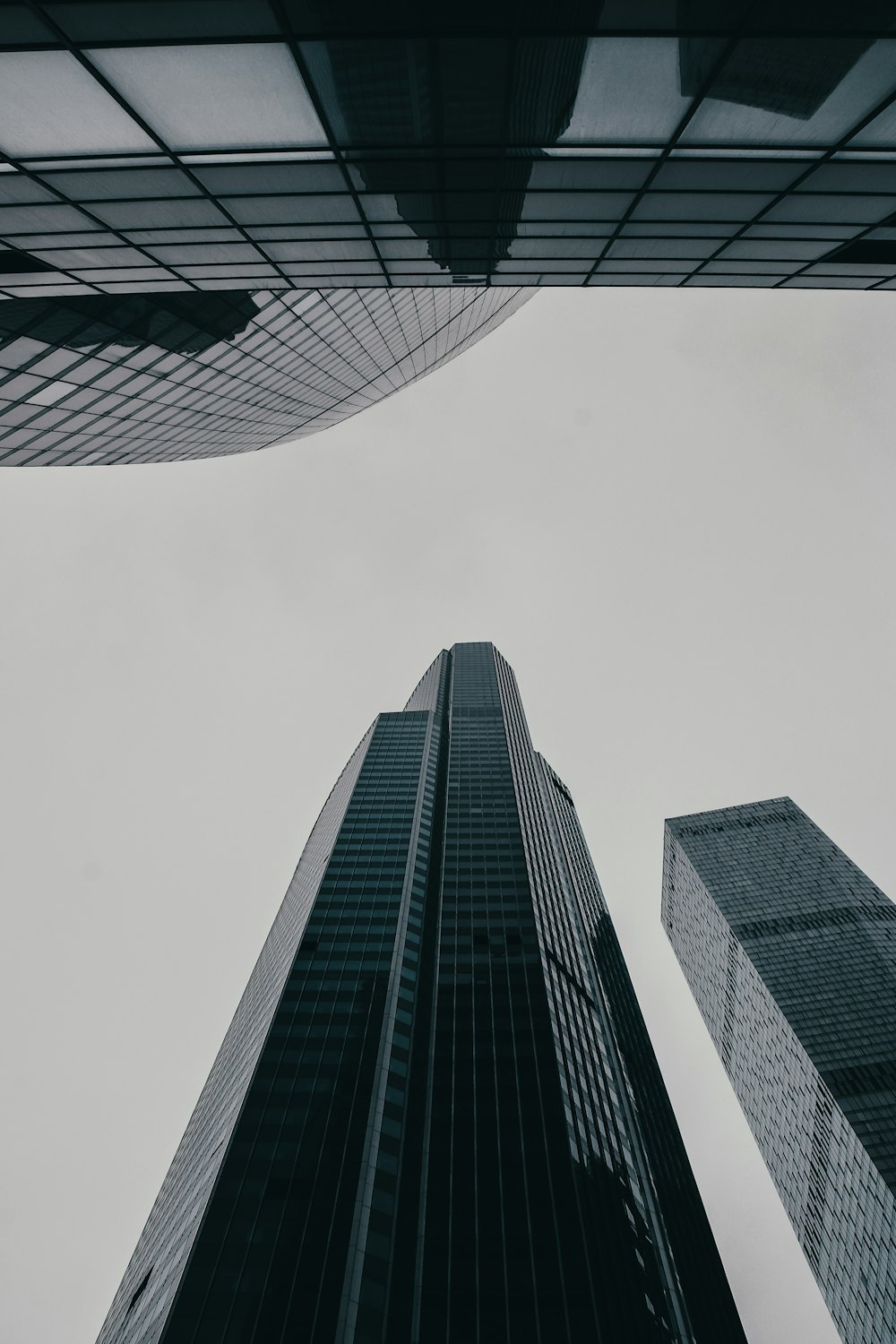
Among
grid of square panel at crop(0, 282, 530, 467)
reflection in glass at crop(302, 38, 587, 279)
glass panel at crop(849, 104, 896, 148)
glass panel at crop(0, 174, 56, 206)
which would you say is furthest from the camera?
grid of square panel at crop(0, 282, 530, 467)

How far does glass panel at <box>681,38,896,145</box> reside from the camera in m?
7.55

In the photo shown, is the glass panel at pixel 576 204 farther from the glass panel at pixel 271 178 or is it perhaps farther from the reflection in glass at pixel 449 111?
the glass panel at pixel 271 178

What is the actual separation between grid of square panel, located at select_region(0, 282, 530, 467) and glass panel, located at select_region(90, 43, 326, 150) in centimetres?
1074

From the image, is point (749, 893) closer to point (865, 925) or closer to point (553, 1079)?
point (865, 925)

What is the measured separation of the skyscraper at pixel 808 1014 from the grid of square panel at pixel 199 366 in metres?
123

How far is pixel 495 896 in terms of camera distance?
106 meters

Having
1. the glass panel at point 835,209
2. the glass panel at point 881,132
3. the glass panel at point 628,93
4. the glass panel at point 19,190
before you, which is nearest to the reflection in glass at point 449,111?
the glass panel at point 628,93

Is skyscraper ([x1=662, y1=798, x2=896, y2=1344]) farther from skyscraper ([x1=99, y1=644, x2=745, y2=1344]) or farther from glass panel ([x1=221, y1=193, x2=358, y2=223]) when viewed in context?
glass panel ([x1=221, y1=193, x2=358, y2=223])

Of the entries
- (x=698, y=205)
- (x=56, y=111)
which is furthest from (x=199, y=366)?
(x=698, y=205)

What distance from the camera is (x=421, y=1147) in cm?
6888

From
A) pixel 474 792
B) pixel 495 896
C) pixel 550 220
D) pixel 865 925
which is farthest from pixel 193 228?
pixel 865 925

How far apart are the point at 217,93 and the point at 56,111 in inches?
79.6

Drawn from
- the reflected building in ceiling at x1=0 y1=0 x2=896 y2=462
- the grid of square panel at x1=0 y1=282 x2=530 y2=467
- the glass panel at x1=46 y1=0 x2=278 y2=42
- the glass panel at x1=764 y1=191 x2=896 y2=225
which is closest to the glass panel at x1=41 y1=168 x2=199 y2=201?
the reflected building in ceiling at x1=0 y1=0 x2=896 y2=462

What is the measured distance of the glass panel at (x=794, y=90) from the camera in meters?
7.55
